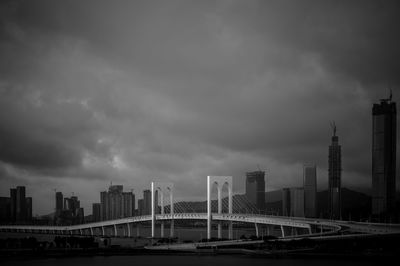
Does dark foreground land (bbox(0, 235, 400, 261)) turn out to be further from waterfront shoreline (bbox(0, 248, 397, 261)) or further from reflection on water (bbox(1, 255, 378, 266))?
reflection on water (bbox(1, 255, 378, 266))

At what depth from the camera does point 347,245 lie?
45094mm

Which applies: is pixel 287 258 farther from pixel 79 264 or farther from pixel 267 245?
pixel 79 264

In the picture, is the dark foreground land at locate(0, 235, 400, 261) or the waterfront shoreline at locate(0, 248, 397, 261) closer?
the waterfront shoreline at locate(0, 248, 397, 261)

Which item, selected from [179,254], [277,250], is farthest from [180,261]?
[277,250]

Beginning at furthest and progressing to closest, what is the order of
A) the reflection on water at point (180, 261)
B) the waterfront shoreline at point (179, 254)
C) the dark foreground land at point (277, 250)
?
the dark foreground land at point (277, 250), the waterfront shoreline at point (179, 254), the reflection on water at point (180, 261)

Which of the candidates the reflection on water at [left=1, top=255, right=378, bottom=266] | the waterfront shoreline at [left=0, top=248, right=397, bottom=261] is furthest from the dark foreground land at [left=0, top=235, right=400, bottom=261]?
the reflection on water at [left=1, top=255, right=378, bottom=266]

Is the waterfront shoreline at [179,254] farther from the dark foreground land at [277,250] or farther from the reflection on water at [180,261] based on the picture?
the reflection on water at [180,261]

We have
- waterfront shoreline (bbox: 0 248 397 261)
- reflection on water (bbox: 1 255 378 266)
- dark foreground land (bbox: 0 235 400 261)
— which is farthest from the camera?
dark foreground land (bbox: 0 235 400 261)

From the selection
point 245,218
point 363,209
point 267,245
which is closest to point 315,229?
point 245,218

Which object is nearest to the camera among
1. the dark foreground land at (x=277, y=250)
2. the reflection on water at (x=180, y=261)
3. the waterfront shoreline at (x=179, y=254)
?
the reflection on water at (x=180, y=261)

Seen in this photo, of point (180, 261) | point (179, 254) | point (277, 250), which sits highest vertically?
point (277, 250)

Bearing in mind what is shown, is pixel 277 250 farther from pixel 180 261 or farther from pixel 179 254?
pixel 180 261

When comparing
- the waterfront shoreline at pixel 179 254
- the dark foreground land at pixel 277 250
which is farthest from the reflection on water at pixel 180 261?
the dark foreground land at pixel 277 250

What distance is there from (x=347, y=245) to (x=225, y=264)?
12.8m
